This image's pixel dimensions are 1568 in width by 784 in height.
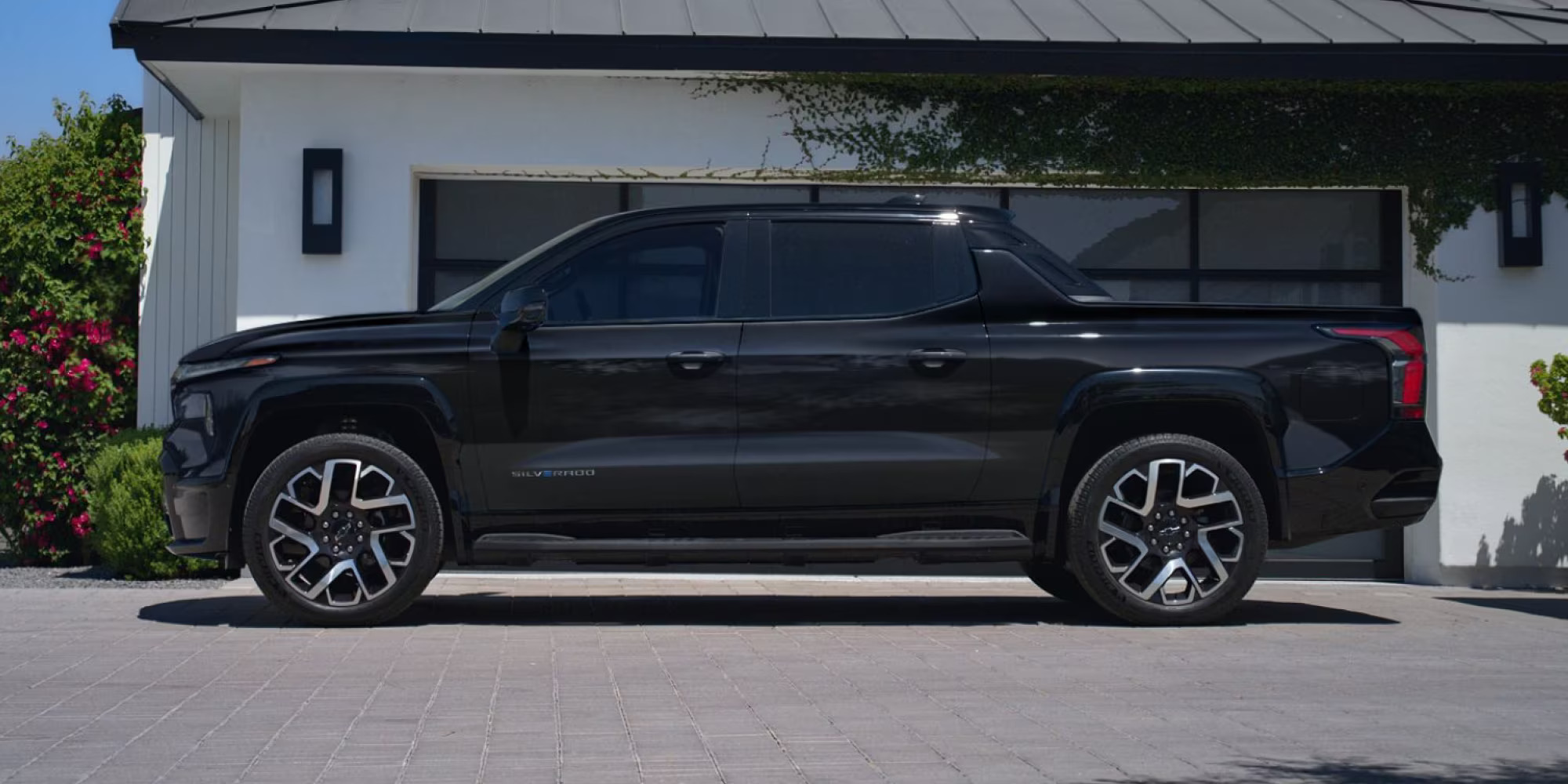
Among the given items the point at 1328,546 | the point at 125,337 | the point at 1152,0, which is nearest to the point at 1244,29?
the point at 1152,0

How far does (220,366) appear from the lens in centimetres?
771

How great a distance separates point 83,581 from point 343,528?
141 inches

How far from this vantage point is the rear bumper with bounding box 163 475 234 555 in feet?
25.1

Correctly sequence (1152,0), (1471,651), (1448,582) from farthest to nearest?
(1152,0) < (1448,582) < (1471,651)

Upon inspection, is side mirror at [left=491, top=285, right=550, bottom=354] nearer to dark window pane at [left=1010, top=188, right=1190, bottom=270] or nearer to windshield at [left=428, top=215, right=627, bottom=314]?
windshield at [left=428, top=215, right=627, bottom=314]

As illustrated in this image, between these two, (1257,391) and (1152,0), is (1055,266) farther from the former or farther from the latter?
(1152,0)

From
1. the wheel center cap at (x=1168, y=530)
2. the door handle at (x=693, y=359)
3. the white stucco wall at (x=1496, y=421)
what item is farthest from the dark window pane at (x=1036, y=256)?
the white stucco wall at (x=1496, y=421)

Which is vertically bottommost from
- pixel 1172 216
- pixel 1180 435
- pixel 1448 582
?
pixel 1448 582

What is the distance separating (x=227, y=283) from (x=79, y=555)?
2.05m

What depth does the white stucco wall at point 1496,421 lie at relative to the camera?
1124cm

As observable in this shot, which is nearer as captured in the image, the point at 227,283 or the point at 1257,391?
the point at 1257,391

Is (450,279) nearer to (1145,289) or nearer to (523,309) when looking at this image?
(523,309)

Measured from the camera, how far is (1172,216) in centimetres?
1170

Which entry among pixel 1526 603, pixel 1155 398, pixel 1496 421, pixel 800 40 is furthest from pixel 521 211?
pixel 1526 603
